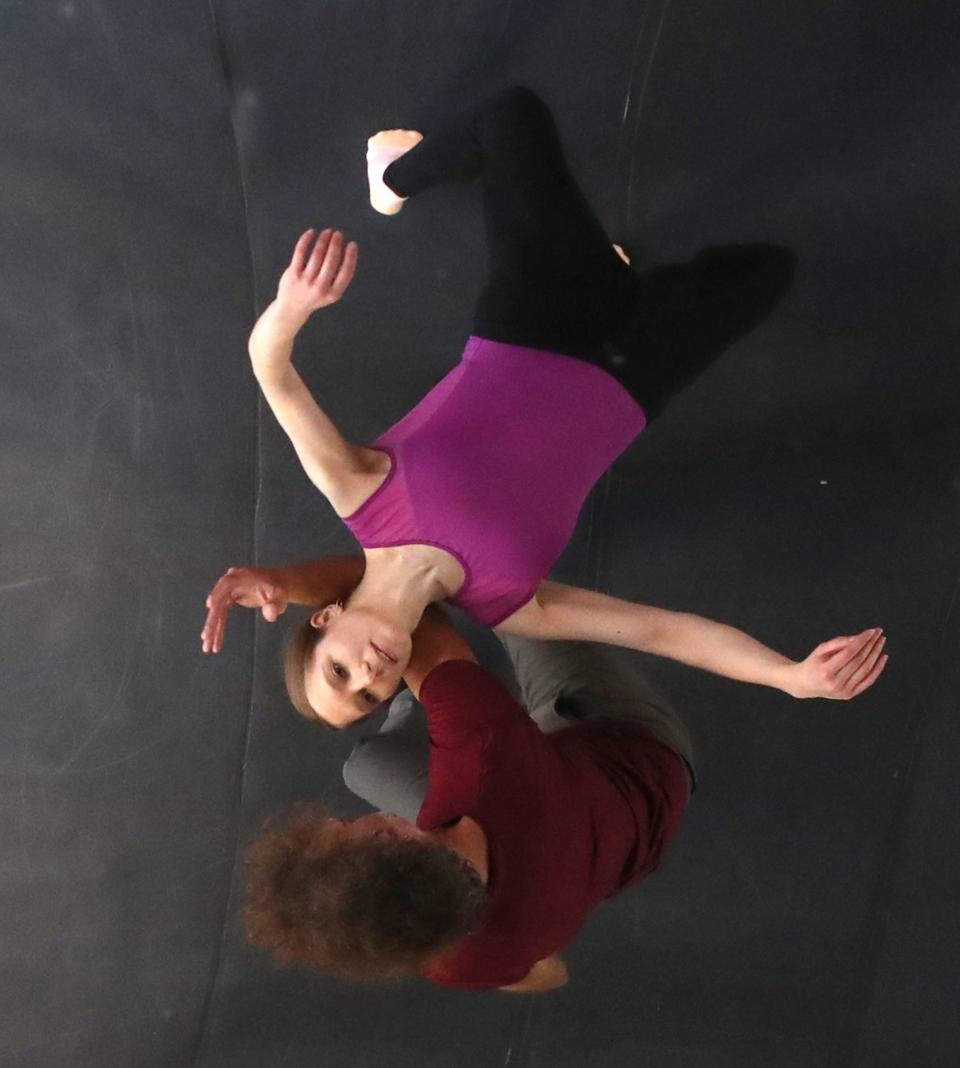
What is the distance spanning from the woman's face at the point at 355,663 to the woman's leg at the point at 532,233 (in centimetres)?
38

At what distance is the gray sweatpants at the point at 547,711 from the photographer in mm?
1084

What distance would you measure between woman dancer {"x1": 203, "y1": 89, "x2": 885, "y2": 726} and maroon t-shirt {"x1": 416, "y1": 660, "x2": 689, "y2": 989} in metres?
0.12

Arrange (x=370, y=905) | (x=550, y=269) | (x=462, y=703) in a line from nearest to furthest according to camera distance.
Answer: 1. (x=370, y=905)
2. (x=462, y=703)
3. (x=550, y=269)

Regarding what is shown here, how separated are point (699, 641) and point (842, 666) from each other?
16cm

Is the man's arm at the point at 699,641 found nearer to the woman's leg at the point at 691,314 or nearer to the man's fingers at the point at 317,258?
the woman's leg at the point at 691,314

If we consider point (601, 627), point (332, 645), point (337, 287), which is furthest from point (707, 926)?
point (337, 287)

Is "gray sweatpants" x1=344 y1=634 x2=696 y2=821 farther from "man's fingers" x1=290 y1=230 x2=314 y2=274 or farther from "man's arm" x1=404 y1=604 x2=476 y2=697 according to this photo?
"man's fingers" x1=290 y1=230 x2=314 y2=274

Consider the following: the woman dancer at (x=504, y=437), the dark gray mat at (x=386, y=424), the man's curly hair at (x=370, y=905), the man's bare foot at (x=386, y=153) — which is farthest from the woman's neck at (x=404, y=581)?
the man's bare foot at (x=386, y=153)

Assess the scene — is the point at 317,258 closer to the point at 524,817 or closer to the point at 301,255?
the point at 301,255

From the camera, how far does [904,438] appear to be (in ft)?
4.42

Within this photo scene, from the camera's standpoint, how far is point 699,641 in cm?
104

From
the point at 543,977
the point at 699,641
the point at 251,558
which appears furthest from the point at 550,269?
the point at 543,977

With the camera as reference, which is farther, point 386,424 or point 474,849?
point 386,424

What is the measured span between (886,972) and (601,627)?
91 cm
